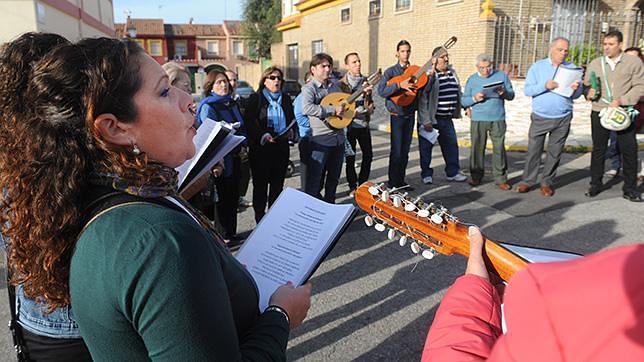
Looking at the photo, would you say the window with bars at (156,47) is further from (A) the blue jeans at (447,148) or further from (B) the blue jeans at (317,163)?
(B) the blue jeans at (317,163)

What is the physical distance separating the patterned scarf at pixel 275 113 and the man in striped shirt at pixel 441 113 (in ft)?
8.34

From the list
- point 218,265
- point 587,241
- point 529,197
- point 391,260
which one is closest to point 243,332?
point 218,265

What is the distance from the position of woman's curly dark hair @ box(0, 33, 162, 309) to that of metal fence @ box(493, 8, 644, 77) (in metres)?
13.0

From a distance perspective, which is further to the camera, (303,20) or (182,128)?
(303,20)

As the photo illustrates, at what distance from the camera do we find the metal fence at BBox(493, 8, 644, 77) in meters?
12.7

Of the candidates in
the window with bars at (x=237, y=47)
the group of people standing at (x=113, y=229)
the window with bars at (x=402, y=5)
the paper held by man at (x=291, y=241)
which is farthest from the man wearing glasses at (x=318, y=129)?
the window with bars at (x=237, y=47)

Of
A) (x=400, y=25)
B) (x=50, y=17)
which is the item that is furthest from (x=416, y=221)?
(x=400, y=25)

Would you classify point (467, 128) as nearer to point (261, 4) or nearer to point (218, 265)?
point (218, 265)

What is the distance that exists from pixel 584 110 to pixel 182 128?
12.4 m

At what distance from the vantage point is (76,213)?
39.8 inches

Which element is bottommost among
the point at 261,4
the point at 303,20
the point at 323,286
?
the point at 323,286

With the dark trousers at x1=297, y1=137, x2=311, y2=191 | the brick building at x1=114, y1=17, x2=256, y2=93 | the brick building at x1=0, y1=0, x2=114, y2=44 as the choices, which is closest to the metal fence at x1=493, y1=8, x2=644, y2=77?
the dark trousers at x1=297, y1=137, x2=311, y2=191

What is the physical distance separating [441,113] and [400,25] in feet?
37.5

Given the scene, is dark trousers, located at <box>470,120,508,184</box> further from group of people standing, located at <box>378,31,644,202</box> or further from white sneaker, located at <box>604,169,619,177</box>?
white sneaker, located at <box>604,169,619,177</box>
